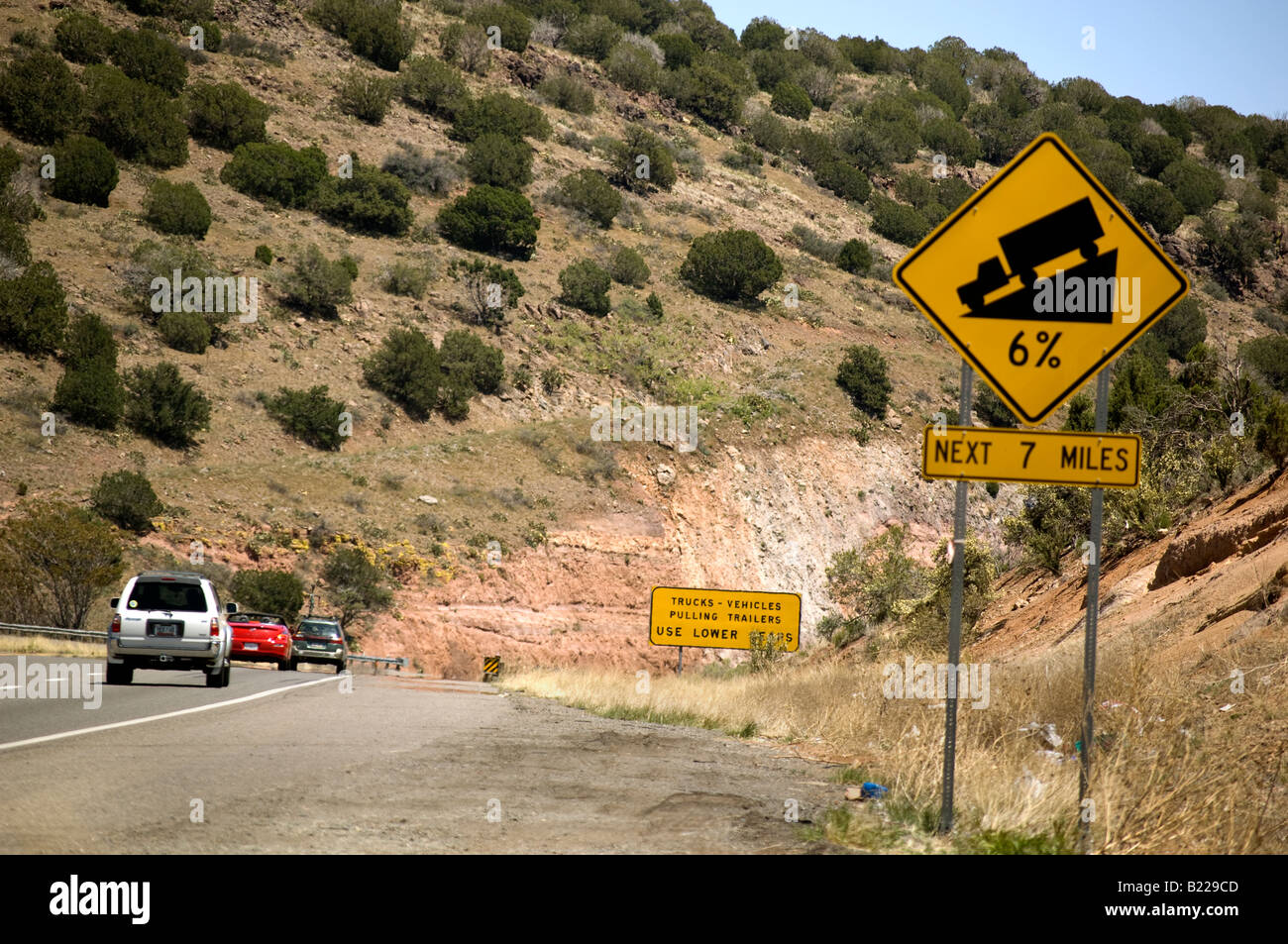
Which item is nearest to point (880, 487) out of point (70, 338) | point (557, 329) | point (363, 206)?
point (557, 329)

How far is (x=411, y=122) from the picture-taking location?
6869 cm

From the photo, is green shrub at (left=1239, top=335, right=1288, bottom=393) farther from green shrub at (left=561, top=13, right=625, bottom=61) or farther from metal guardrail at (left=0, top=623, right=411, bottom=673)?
green shrub at (left=561, top=13, right=625, bottom=61)

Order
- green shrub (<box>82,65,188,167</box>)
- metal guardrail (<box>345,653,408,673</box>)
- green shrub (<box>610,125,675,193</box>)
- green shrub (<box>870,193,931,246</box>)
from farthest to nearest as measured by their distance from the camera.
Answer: green shrub (<box>870,193,931,246</box>), green shrub (<box>610,125,675,193</box>), green shrub (<box>82,65,188,167</box>), metal guardrail (<box>345,653,408,673</box>)

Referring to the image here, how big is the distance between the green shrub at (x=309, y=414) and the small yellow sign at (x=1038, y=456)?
40.0m

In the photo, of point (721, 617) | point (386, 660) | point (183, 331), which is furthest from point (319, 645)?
point (183, 331)

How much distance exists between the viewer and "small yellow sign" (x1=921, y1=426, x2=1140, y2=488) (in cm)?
682

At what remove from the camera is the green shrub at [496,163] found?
6394 cm

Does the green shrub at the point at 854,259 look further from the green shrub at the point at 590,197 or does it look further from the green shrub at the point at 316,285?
the green shrub at the point at 316,285

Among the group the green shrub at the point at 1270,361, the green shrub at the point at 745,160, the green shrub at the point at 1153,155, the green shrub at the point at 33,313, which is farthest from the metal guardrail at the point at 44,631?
the green shrub at the point at 1153,155

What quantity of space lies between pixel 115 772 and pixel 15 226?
43296 mm

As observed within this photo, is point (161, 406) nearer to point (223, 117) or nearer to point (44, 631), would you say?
point (44, 631)

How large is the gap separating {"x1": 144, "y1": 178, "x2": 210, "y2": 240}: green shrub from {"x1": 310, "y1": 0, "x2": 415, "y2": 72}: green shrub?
26391 mm

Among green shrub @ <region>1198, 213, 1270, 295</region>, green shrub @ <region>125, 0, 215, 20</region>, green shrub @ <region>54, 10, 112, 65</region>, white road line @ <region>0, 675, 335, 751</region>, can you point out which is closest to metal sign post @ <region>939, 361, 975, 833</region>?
white road line @ <region>0, 675, 335, 751</region>
